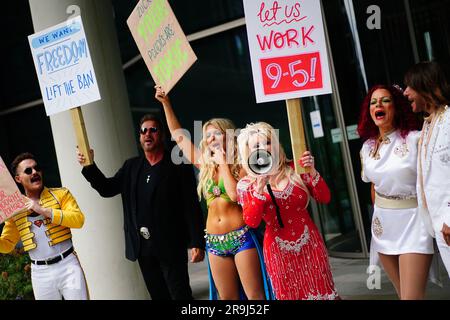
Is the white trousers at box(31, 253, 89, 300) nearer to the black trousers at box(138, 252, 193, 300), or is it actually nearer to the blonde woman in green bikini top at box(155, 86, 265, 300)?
the black trousers at box(138, 252, 193, 300)

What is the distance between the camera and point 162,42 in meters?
4.55

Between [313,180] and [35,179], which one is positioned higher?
[35,179]

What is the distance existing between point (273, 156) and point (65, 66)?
206 centimetres

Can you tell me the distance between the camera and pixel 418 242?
377 cm

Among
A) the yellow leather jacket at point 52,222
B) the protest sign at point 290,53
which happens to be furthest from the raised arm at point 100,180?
the protest sign at point 290,53

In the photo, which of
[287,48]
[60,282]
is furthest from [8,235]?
[287,48]

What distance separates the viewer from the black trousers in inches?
183

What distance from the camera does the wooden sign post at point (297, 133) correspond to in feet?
12.4

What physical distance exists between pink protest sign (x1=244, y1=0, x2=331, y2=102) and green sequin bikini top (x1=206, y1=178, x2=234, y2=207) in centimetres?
61

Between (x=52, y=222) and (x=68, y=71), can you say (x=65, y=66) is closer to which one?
(x=68, y=71)

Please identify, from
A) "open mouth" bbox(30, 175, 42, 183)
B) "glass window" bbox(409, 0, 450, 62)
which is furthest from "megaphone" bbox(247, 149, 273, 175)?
"glass window" bbox(409, 0, 450, 62)

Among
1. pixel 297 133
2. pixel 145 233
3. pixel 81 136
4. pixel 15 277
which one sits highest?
pixel 81 136

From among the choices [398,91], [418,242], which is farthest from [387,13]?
[418,242]
